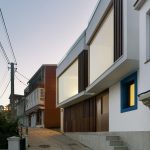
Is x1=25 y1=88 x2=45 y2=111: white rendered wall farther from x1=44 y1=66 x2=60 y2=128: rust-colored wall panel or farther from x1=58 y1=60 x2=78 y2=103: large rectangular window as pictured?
x1=58 y1=60 x2=78 y2=103: large rectangular window

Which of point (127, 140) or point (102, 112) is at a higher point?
point (102, 112)

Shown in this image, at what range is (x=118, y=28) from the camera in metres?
18.7

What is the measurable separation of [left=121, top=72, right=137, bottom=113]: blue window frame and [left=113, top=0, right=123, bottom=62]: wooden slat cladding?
4.29 ft

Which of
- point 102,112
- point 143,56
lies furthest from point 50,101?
point 143,56

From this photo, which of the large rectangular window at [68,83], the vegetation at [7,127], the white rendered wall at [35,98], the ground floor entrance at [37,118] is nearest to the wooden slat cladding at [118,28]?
the vegetation at [7,127]

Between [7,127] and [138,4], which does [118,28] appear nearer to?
[138,4]

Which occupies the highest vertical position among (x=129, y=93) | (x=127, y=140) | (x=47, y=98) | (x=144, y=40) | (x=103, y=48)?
(x=103, y=48)

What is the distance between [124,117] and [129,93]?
1.24 m

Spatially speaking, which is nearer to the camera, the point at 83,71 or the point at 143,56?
the point at 143,56

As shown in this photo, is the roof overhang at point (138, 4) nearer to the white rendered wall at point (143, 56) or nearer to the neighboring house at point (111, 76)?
the white rendered wall at point (143, 56)

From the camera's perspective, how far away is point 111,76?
2023 cm

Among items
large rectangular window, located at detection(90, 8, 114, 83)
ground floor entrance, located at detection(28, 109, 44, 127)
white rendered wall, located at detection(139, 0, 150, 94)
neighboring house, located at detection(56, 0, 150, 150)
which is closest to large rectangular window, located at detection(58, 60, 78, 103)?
neighboring house, located at detection(56, 0, 150, 150)

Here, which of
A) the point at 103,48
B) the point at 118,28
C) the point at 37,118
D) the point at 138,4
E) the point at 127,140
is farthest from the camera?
the point at 37,118

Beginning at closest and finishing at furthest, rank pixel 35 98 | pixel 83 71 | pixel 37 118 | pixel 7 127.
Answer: pixel 7 127
pixel 83 71
pixel 35 98
pixel 37 118
